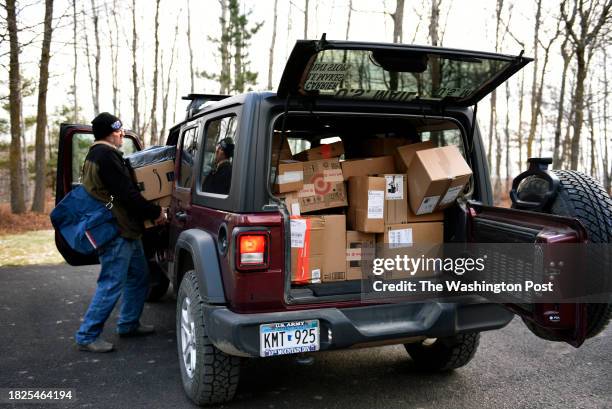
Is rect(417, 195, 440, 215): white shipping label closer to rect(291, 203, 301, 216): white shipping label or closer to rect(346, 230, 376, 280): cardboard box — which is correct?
rect(346, 230, 376, 280): cardboard box

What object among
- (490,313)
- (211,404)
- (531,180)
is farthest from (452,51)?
(211,404)

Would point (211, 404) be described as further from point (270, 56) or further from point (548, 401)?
point (270, 56)

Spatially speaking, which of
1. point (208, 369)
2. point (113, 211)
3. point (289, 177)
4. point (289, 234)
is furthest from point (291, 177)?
point (113, 211)

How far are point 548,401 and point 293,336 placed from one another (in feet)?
5.97

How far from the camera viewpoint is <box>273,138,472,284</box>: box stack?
9.72 ft

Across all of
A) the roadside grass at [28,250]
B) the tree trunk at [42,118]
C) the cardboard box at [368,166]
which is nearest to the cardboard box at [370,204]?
the cardboard box at [368,166]

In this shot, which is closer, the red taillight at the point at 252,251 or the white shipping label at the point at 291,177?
the red taillight at the point at 252,251

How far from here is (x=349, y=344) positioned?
2.63 m

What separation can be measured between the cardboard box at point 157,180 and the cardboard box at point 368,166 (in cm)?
202

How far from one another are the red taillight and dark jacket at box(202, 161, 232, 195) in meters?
0.44

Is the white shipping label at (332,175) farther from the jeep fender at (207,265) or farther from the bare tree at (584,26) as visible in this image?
the bare tree at (584,26)

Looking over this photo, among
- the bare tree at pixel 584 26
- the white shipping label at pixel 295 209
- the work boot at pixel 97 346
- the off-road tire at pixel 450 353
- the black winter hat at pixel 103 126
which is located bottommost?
the work boot at pixel 97 346

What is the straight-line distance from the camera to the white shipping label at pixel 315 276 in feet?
9.76

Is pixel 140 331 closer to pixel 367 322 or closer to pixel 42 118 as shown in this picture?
pixel 367 322
